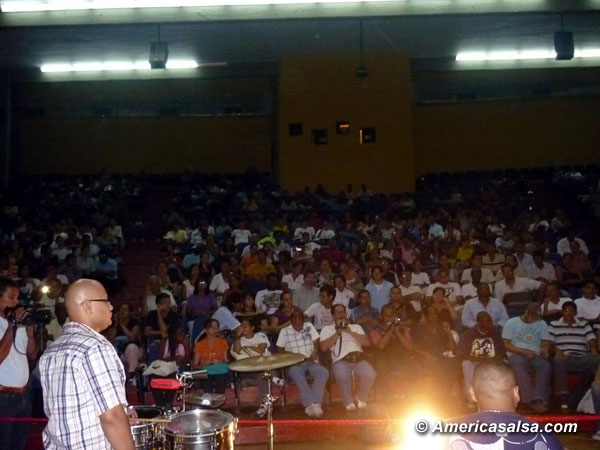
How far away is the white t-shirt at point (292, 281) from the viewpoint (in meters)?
9.77

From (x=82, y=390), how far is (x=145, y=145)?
1857 cm

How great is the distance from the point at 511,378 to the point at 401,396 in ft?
17.4

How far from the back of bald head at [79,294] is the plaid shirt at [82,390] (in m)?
0.16

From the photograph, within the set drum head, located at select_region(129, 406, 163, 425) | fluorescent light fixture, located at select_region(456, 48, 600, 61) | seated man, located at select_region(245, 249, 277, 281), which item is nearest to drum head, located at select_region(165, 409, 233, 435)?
drum head, located at select_region(129, 406, 163, 425)

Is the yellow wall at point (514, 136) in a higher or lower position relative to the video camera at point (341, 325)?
higher

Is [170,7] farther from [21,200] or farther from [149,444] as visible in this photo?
[21,200]

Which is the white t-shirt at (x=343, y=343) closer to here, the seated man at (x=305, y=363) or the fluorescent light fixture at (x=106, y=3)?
the seated man at (x=305, y=363)

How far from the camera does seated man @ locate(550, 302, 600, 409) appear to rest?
720cm

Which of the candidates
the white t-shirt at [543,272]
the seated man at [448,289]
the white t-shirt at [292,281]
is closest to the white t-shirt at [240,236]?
the white t-shirt at [292,281]

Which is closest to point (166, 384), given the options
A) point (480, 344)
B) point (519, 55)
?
point (480, 344)

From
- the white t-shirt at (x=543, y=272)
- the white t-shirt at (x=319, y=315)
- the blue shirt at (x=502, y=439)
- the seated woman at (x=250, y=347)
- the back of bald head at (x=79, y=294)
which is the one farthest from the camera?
the white t-shirt at (x=543, y=272)

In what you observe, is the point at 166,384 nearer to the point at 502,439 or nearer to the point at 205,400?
the point at 205,400

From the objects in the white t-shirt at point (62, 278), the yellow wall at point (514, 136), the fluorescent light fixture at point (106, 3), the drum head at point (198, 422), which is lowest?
the drum head at point (198, 422)

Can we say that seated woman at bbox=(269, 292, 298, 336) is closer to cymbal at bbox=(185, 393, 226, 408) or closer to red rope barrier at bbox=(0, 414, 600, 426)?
red rope barrier at bbox=(0, 414, 600, 426)
